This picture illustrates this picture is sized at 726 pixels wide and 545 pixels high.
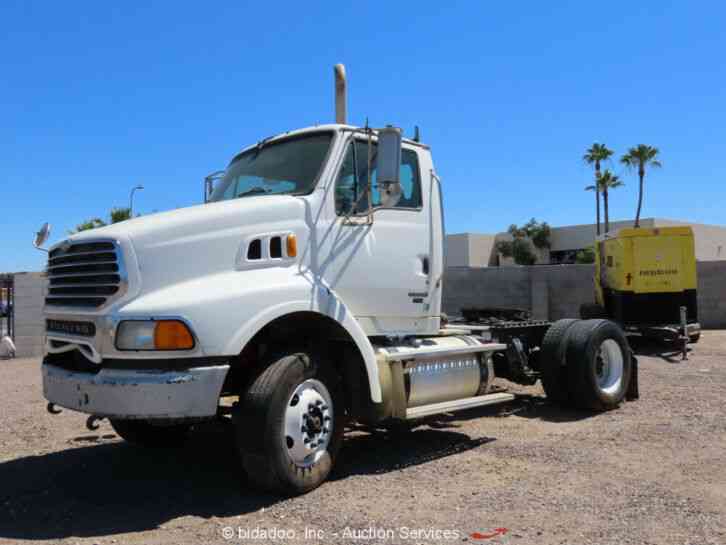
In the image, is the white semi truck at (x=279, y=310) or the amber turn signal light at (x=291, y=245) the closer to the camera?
the white semi truck at (x=279, y=310)

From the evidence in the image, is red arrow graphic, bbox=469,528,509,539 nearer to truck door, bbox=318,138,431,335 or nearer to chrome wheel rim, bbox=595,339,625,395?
truck door, bbox=318,138,431,335

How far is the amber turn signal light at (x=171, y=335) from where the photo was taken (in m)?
4.46

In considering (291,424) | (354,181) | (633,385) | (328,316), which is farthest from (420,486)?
(633,385)

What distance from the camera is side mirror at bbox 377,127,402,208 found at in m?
5.35

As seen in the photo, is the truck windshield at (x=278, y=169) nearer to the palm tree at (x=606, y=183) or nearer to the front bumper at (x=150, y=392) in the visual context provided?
the front bumper at (x=150, y=392)

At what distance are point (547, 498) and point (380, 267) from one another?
2.26 meters

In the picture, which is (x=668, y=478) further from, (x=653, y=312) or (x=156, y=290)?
(x=653, y=312)

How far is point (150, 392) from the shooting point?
440cm

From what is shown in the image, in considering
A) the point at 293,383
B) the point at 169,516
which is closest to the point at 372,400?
the point at 293,383

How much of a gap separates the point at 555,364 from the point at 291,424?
4.12 metres

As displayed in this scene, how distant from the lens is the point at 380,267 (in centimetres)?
604

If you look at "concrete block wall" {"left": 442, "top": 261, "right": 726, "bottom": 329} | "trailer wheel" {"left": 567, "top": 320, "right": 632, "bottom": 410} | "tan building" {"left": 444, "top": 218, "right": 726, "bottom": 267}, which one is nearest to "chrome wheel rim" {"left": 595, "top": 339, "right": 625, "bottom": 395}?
"trailer wheel" {"left": 567, "top": 320, "right": 632, "bottom": 410}

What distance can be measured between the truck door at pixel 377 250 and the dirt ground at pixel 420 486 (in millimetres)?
1310

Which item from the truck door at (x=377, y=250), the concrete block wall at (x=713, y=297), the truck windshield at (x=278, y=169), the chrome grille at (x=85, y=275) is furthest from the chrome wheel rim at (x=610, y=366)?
the concrete block wall at (x=713, y=297)
